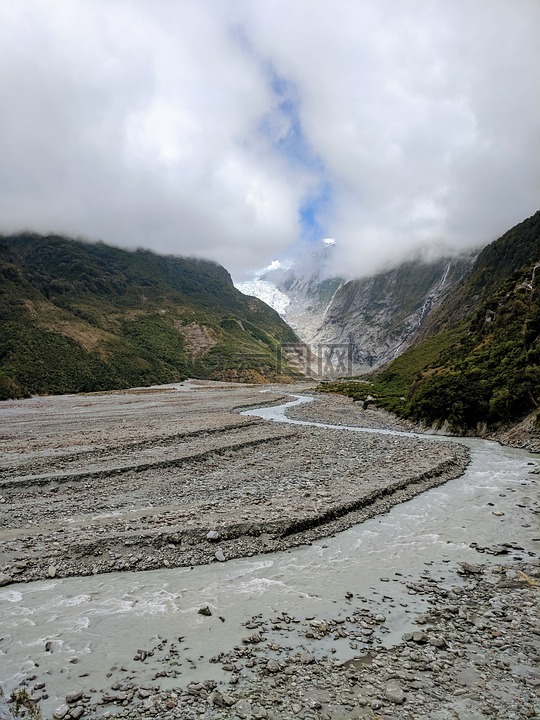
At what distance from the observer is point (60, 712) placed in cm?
795

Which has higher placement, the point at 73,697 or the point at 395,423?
the point at 395,423

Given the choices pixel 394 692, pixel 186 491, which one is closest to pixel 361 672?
pixel 394 692

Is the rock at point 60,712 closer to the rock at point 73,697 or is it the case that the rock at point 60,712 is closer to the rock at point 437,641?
the rock at point 73,697

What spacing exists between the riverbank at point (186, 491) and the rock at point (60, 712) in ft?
20.9

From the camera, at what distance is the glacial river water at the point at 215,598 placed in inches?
381

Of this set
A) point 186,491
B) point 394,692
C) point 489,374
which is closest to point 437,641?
point 394,692

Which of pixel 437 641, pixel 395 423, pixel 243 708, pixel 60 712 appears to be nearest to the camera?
pixel 60 712

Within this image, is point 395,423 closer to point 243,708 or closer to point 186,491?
point 186,491

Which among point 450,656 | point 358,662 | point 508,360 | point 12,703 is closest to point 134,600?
point 12,703

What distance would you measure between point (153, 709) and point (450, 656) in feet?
21.2

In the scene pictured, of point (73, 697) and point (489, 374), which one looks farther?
point (489, 374)

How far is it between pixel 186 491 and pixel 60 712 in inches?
602

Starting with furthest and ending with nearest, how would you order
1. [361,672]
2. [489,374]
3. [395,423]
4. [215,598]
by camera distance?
[395,423]
[489,374]
[215,598]
[361,672]

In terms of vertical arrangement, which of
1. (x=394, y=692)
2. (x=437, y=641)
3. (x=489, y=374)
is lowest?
(x=394, y=692)
